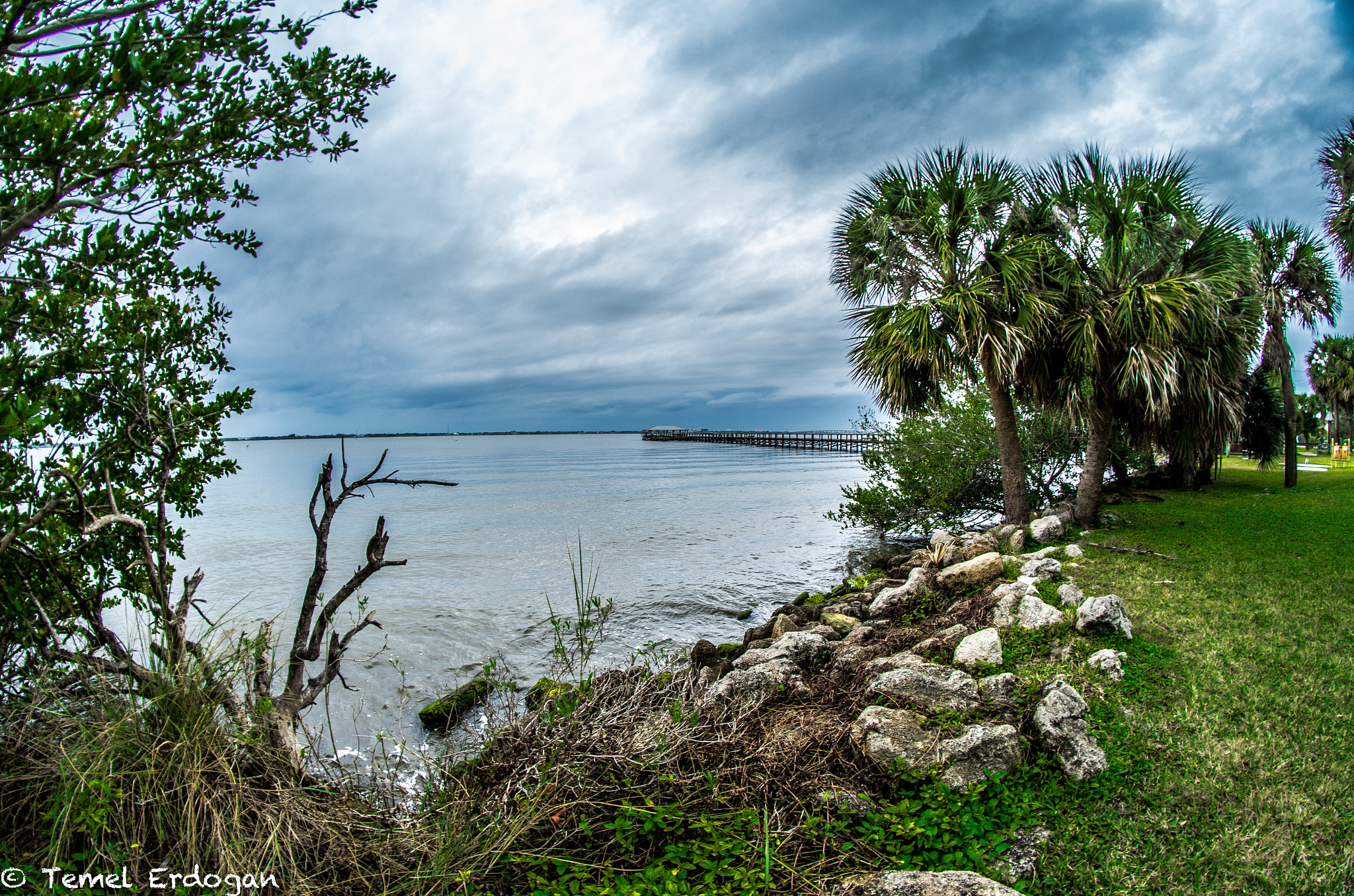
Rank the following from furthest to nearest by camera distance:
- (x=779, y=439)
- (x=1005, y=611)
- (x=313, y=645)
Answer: (x=779, y=439)
(x=1005, y=611)
(x=313, y=645)

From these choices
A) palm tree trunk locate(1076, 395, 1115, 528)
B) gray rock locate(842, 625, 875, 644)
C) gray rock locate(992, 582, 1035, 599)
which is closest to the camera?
gray rock locate(842, 625, 875, 644)

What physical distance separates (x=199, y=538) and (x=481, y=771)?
932 inches

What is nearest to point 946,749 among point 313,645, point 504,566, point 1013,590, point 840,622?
point 313,645

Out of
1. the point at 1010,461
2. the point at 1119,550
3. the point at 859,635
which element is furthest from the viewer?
the point at 1010,461

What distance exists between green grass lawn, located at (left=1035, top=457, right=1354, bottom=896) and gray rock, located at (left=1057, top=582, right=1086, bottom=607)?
56 cm

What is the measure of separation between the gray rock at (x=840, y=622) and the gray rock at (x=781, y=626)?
42 cm

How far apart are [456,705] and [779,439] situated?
336 feet

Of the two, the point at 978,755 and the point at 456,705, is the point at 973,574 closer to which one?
the point at 978,755

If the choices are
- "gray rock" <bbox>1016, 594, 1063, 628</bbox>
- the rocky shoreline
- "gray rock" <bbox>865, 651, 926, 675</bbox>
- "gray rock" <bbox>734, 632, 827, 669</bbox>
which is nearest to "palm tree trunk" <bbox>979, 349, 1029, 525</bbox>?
the rocky shoreline

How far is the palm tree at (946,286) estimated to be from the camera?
11555mm

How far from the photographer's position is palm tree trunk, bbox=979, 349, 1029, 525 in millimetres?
12656

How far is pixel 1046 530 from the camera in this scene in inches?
437

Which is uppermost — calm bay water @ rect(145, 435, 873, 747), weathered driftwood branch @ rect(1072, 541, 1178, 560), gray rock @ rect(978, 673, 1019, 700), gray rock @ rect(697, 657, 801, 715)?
weathered driftwood branch @ rect(1072, 541, 1178, 560)

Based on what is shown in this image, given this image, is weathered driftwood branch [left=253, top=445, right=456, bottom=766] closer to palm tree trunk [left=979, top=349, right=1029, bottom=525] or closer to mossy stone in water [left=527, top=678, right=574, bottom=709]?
mossy stone in water [left=527, top=678, right=574, bottom=709]
